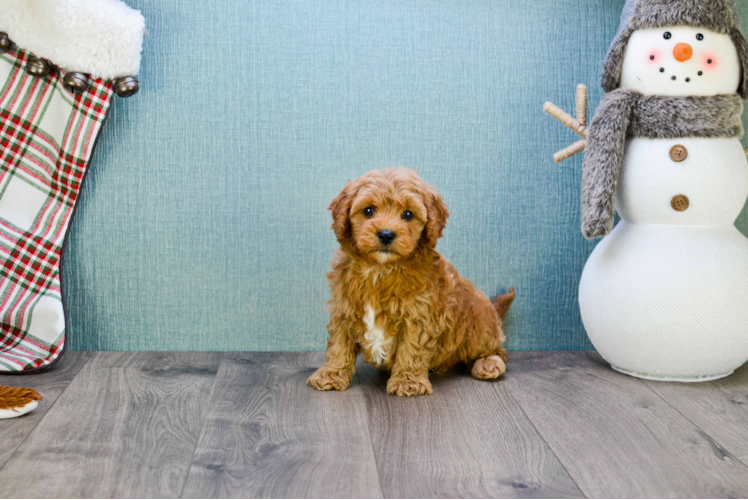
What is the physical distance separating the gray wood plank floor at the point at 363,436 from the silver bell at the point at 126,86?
2.35ft

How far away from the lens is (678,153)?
1674 mm

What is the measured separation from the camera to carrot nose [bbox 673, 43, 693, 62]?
1642 mm

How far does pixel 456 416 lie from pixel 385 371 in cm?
39

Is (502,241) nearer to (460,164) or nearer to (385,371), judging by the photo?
(460,164)

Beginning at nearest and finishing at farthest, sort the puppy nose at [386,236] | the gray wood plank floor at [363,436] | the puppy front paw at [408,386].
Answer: the gray wood plank floor at [363,436] < the puppy nose at [386,236] < the puppy front paw at [408,386]

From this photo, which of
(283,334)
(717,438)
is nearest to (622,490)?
(717,438)

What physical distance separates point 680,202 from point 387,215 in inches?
28.8

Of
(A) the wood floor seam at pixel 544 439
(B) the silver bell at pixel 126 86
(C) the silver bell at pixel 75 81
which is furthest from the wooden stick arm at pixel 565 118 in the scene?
(C) the silver bell at pixel 75 81

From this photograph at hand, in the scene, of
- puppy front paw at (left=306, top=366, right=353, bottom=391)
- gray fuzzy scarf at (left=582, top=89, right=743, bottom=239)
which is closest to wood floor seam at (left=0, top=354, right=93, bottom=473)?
puppy front paw at (left=306, top=366, right=353, bottom=391)

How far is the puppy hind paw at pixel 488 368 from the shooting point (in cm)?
177

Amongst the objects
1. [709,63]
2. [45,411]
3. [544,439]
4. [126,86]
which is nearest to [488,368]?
[544,439]

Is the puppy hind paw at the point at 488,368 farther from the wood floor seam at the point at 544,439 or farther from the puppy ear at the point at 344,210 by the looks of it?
the puppy ear at the point at 344,210

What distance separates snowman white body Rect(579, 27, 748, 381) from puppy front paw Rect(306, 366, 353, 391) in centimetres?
67

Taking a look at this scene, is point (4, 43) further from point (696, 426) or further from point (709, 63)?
point (696, 426)
